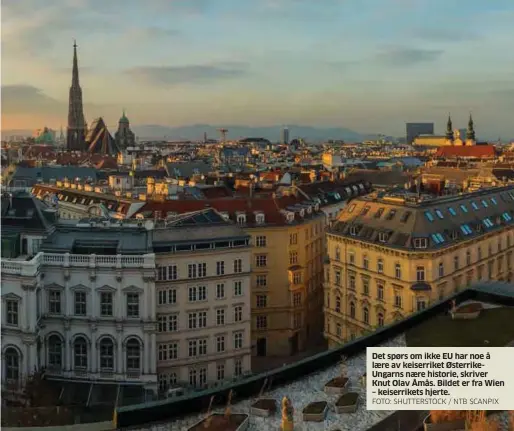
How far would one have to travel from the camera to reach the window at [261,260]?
76.3 feet

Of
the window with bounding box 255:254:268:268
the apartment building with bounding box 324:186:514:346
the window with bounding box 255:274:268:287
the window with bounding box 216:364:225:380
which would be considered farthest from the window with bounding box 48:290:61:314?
the apartment building with bounding box 324:186:514:346

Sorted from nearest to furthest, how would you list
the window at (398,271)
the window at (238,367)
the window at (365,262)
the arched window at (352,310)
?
1. the window at (238,367)
2. the window at (398,271)
3. the window at (365,262)
4. the arched window at (352,310)

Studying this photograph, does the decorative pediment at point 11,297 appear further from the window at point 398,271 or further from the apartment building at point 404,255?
the window at point 398,271

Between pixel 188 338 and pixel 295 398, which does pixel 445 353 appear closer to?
pixel 295 398

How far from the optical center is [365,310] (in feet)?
67.9

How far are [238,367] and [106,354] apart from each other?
11.7 feet

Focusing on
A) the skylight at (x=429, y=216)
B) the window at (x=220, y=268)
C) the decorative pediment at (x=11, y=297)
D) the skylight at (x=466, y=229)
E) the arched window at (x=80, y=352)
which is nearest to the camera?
the decorative pediment at (x=11, y=297)

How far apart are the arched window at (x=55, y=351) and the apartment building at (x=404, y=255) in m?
8.04

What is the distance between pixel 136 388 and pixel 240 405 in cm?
787

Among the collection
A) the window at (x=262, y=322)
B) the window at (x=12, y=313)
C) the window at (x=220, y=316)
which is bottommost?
the window at (x=262, y=322)

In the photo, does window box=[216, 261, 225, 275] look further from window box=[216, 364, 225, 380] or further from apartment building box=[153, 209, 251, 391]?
window box=[216, 364, 225, 380]

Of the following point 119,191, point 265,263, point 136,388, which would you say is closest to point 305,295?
A: point 265,263

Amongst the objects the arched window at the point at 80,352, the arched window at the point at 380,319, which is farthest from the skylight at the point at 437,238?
the arched window at the point at 80,352

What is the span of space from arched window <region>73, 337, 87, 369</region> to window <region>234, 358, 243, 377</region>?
3.85 meters
